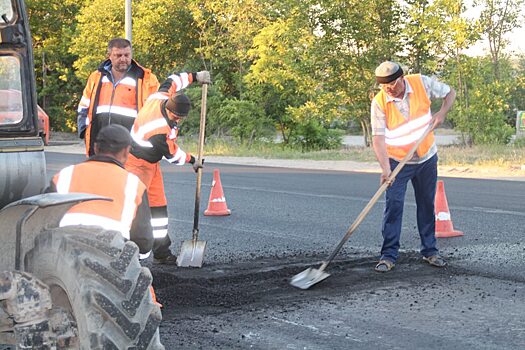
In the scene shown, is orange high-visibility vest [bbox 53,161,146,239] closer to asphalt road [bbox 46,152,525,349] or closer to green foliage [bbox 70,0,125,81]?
Result: asphalt road [bbox 46,152,525,349]

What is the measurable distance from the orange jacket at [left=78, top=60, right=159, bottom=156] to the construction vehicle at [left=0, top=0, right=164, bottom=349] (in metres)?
3.74

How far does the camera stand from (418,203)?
26.5 ft

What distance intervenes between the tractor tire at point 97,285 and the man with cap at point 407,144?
471 cm

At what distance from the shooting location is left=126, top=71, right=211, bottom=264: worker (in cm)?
743

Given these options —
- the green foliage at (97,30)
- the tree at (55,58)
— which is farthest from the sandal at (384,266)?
the tree at (55,58)

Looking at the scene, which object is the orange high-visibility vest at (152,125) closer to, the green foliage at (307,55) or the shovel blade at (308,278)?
the shovel blade at (308,278)

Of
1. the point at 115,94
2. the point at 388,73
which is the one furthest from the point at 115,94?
the point at 388,73

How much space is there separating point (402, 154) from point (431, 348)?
2960 mm

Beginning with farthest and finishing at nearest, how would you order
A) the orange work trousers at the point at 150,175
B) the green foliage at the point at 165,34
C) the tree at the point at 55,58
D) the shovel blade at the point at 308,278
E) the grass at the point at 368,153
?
the tree at the point at 55,58
the green foliage at the point at 165,34
the grass at the point at 368,153
the orange work trousers at the point at 150,175
the shovel blade at the point at 308,278

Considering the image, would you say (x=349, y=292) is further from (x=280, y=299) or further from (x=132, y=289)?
(x=132, y=289)

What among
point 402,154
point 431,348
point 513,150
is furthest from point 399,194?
point 513,150

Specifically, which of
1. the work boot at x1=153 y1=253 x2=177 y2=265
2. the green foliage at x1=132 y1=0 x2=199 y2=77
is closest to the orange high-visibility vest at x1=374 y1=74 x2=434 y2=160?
the work boot at x1=153 y1=253 x2=177 y2=265

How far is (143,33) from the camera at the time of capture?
118ft

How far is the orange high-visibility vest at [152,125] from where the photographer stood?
7359 millimetres
